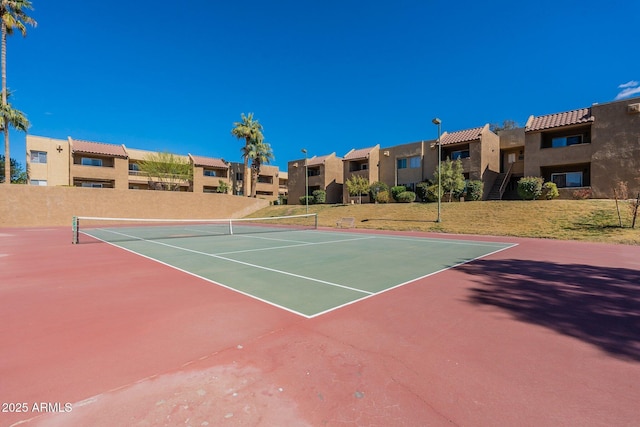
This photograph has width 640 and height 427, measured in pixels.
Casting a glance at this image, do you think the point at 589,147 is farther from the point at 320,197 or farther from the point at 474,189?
the point at 320,197

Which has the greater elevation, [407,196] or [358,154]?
[358,154]

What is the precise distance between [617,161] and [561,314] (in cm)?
2918

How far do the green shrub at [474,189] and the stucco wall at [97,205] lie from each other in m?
31.2

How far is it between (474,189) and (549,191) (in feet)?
20.5

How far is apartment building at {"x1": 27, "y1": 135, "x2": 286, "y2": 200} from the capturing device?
131 ft

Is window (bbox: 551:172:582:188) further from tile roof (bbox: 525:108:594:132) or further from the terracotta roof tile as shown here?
the terracotta roof tile

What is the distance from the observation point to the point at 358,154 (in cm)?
4350

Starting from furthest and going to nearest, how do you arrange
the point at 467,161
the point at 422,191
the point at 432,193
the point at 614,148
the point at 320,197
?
the point at 320,197 < the point at 422,191 < the point at 467,161 < the point at 432,193 < the point at 614,148

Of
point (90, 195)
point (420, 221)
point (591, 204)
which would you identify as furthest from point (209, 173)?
point (591, 204)

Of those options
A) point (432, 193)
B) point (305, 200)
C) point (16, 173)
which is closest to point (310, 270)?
point (432, 193)

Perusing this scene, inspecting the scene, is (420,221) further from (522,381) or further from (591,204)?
(522,381)

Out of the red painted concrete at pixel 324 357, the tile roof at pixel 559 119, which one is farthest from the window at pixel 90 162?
the tile roof at pixel 559 119

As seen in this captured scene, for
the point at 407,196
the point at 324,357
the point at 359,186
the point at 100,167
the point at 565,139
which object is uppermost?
the point at 565,139

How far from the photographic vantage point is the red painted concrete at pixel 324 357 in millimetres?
2576
